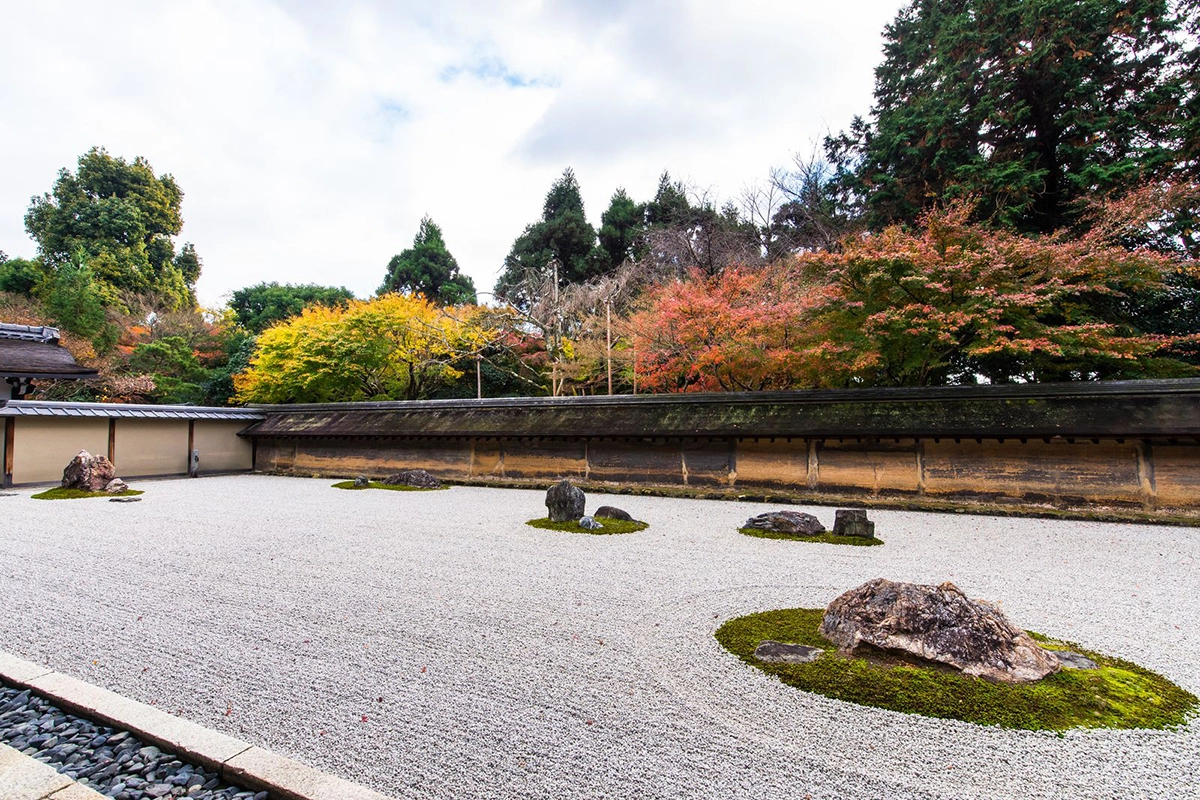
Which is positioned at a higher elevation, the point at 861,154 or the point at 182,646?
the point at 861,154

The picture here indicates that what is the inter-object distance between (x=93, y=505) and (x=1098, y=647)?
42.1 ft

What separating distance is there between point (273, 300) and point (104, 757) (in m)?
30.8

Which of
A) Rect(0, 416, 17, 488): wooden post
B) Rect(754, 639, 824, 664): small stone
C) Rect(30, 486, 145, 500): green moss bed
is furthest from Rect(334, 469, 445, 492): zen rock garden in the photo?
Rect(754, 639, 824, 664): small stone

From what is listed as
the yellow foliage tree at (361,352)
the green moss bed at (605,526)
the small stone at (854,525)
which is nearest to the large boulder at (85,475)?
the yellow foliage tree at (361,352)

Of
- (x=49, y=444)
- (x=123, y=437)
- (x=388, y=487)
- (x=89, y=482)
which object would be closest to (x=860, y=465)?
(x=388, y=487)

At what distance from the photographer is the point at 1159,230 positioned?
34.7 ft

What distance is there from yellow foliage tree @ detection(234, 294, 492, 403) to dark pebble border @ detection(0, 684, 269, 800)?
48.5 feet

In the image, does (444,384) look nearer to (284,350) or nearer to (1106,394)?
(284,350)

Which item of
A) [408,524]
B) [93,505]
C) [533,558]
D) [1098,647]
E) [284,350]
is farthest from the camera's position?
[284,350]

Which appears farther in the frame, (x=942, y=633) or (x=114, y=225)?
(x=114, y=225)

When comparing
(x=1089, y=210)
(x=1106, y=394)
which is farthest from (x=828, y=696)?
(x=1089, y=210)

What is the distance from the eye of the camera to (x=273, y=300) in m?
28.2

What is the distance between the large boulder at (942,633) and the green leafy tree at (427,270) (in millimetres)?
30768

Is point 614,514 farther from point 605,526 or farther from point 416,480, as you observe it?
point 416,480
